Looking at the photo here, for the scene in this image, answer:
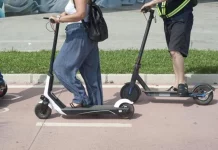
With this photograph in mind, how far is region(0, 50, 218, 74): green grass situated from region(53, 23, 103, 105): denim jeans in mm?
2150

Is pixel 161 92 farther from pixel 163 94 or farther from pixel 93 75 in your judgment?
pixel 93 75

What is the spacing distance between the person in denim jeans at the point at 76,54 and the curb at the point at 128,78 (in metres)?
1.93

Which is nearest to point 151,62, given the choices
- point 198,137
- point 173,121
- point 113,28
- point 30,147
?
point 173,121

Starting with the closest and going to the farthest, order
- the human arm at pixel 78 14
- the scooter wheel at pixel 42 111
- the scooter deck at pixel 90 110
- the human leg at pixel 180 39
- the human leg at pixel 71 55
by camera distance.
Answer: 1. the human arm at pixel 78 14
2. the human leg at pixel 71 55
3. the scooter deck at pixel 90 110
4. the scooter wheel at pixel 42 111
5. the human leg at pixel 180 39

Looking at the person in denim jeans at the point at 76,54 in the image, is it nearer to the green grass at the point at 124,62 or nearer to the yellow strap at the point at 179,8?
the yellow strap at the point at 179,8

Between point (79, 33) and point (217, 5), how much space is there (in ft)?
50.6

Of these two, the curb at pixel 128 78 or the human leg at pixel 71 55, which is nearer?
the human leg at pixel 71 55

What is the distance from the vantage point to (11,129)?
5.55m

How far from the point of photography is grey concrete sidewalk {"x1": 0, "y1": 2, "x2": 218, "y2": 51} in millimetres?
11273

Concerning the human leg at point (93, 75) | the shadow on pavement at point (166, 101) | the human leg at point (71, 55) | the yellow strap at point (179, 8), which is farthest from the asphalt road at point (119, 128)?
the yellow strap at point (179, 8)

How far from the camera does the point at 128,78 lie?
777 centimetres

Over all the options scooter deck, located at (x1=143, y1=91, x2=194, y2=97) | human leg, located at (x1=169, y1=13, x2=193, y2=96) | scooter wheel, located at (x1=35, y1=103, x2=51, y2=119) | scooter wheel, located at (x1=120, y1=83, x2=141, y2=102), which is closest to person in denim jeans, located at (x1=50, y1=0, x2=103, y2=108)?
scooter wheel, located at (x1=35, y1=103, x2=51, y2=119)

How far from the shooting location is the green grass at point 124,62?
8.03m

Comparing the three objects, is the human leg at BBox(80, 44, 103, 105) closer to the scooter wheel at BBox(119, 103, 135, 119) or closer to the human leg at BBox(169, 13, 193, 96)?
the scooter wheel at BBox(119, 103, 135, 119)
